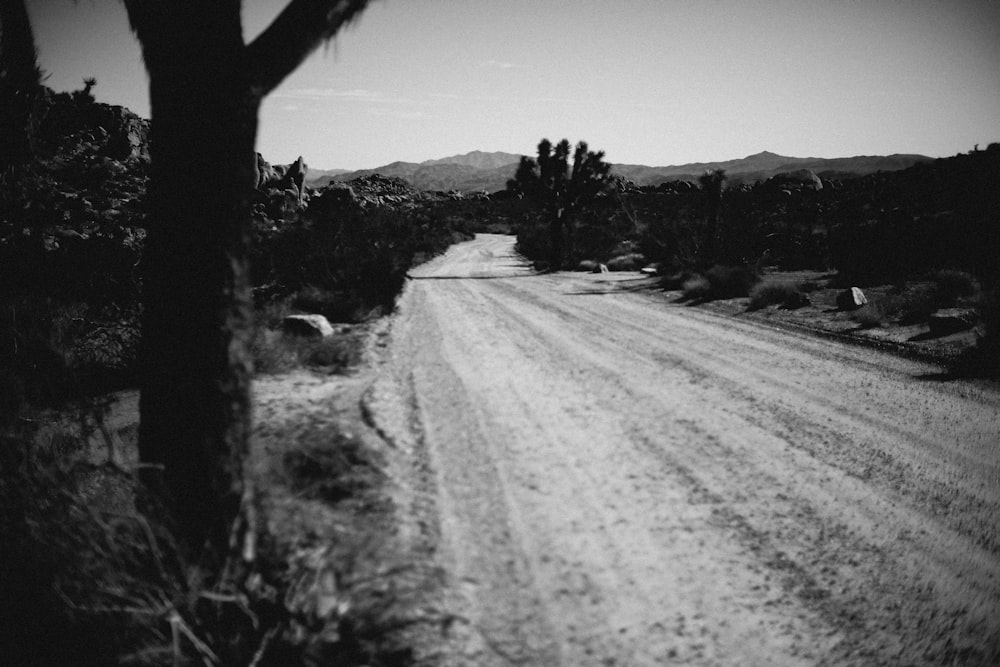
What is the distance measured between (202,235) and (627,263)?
1906 cm

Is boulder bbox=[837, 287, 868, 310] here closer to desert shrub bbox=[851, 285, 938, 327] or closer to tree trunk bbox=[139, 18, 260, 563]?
desert shrub bbox=[851, 285, 938, 327]

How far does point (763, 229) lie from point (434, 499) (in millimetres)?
22688

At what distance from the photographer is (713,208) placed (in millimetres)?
16578

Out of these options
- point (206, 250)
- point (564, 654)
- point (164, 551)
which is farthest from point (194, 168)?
point (564, 654)

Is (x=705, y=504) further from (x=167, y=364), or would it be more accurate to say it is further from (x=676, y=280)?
(x=676, y=280)

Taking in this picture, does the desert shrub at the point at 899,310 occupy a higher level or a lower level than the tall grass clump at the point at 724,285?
lower

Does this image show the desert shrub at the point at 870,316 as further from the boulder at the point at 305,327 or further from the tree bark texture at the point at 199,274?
the tree bark texture at the point at 199,274

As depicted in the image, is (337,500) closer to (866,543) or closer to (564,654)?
(564,654)

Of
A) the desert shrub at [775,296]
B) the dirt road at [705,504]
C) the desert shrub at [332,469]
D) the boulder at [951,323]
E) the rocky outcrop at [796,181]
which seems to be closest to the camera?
the dirt road at [705,504]

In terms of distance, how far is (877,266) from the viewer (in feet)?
43.5

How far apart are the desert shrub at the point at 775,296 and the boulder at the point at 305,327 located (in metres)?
9.58

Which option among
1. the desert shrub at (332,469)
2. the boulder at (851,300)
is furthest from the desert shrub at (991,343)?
the desert shrub at (332,469)

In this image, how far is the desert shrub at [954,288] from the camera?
934 centimetres

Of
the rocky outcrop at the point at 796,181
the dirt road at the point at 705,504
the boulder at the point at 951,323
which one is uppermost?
the rocky outcrop at the point at 796,181
